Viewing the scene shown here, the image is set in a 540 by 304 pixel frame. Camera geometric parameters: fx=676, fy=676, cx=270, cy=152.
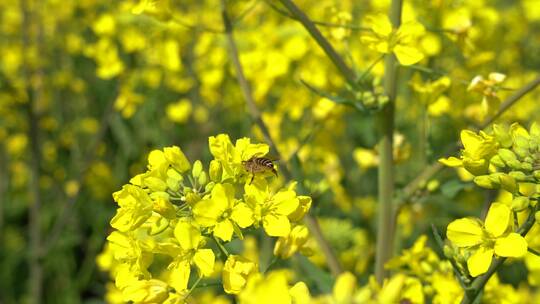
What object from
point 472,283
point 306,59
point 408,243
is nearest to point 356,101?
point 472,283

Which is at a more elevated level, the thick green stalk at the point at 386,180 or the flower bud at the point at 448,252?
the thick green stalk at the point at 386,180

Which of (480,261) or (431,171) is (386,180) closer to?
(431,171)

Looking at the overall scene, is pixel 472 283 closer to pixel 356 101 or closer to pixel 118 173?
pixel 356 101

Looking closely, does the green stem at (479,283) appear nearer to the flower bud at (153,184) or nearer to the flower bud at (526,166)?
the flower bud at (526,166)

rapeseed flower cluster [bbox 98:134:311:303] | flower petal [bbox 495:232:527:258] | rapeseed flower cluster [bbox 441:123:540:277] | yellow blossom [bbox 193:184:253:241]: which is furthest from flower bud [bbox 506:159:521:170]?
yellow blossom [bbox 193:184:253:241]

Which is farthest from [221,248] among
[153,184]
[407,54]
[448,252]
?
[407,54]

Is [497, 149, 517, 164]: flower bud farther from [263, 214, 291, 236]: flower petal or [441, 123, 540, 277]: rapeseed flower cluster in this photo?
[263, 214, 291, 236]: flower petal

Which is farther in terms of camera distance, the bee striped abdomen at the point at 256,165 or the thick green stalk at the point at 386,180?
the thick green stalk at the point at 386,180

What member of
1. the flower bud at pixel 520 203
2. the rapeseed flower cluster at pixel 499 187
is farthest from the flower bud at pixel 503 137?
the flower bud at pixel 520 203
